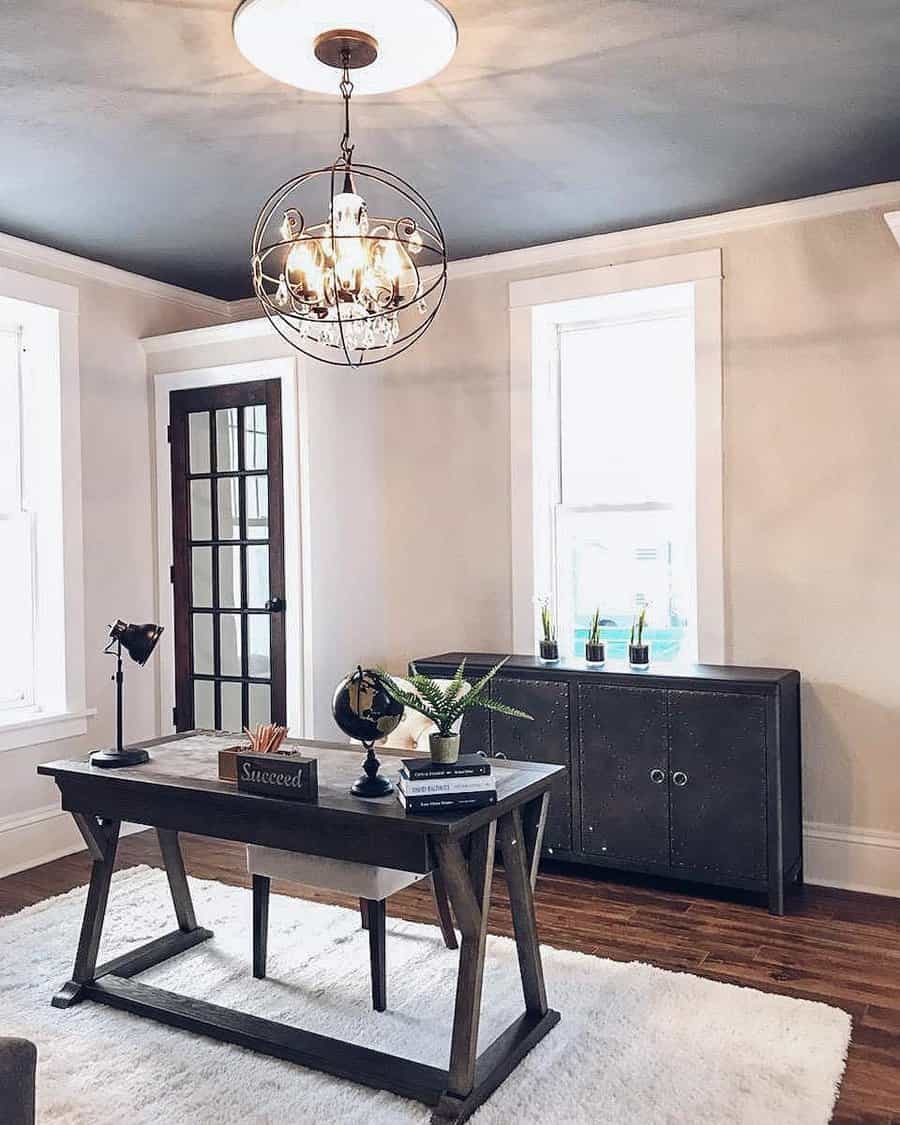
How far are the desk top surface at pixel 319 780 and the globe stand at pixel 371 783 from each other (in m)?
0.03

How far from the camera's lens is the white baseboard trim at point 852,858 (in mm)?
3967

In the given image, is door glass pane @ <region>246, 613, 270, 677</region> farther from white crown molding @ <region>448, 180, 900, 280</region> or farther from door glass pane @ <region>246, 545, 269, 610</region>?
white crown molding @ <region>448, 180, 900, 280</region>

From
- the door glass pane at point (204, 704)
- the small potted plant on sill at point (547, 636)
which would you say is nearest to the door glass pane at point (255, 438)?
the door glass pane at point (204, 704)

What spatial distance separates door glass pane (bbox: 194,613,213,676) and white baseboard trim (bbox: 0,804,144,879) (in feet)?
Answer: 3.15

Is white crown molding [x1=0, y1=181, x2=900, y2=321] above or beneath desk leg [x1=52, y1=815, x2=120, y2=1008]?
above

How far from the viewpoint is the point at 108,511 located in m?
4.98

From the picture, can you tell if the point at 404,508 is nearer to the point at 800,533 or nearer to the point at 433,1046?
the point at 800,533

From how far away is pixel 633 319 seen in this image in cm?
466

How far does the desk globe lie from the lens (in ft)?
8.62

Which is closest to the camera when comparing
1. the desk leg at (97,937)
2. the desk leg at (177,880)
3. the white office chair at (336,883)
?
the white office chair at (336,883)

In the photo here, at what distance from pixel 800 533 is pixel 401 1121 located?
2.73 metres

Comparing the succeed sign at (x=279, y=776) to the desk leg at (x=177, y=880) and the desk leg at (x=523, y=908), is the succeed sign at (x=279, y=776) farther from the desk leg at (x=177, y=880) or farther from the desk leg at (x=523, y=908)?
the desk leg at (x=177, y=880)

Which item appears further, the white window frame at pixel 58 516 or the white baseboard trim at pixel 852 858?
the white window frame at pixel 58 516

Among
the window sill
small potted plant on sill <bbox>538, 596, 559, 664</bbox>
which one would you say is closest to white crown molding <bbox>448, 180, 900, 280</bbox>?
small potted plant on sill <bbox>538, 596, 559, 664</bbox>
